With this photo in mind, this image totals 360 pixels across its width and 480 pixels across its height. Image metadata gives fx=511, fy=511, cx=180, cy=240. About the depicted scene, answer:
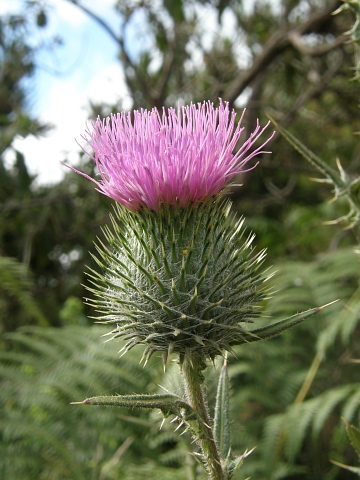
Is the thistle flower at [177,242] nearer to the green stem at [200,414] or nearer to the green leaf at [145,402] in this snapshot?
the green stem at [200,414]

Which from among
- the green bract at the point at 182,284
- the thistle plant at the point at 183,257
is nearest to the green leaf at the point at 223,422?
the thistle plant at the point at 183,257

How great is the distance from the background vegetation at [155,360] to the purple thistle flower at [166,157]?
1.82 feet

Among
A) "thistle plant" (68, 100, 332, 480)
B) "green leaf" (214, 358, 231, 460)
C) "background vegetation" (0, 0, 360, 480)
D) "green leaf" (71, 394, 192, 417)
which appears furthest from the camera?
"background vegetation" (0, 0, 360, 480)

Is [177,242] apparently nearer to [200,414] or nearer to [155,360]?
[200,414]

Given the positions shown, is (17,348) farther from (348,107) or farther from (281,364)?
(348,107)

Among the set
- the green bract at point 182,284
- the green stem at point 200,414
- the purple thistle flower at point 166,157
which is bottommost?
the green stem at point 200,414

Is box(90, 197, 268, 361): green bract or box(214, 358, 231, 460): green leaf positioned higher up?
box(90, 197, 268, 361): green bract

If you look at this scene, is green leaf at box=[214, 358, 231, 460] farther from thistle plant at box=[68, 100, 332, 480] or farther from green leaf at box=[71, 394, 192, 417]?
green leaf at box=[71, 394, 192, 417]

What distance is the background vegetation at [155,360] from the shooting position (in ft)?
11.0

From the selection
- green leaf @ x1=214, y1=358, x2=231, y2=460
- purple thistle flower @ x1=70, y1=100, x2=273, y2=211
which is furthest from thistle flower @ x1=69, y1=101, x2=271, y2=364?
green leaf @ x1=214, y1=358, x2=231, y2=460

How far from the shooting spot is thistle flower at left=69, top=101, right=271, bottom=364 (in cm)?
164

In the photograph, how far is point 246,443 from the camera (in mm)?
3541

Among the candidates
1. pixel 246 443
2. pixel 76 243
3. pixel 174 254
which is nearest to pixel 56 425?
pixel 246 443

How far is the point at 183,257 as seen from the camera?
1669 millimetres
